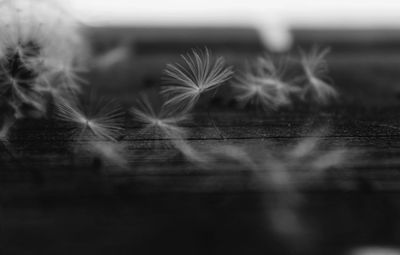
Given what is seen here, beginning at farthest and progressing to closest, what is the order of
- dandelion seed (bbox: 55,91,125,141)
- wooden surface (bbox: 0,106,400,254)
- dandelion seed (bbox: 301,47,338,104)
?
dandelion seed (bbox: 301,47,338,104)
dandelion seed (bbox: 55,91,125,141)
wooden surface (bbox: 0,106,400,254)

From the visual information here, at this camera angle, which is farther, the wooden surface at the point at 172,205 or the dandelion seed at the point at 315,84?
the dandelion seed at the point at 315,84

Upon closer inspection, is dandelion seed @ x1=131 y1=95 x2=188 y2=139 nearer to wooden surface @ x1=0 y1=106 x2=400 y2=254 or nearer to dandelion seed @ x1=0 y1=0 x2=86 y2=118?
wooden surface @ x1=0 y1=106 x2=400 y2=254

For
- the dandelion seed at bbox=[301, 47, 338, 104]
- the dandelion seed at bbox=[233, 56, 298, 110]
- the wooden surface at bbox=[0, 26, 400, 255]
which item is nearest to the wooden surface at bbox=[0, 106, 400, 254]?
the wooden surface at bbox=[0, 26, 400, 255]

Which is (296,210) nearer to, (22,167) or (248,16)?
(22,167)

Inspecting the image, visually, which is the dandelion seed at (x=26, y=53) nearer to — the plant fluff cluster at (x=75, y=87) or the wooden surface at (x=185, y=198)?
the plant fluff cluster at (x=75, y=87)

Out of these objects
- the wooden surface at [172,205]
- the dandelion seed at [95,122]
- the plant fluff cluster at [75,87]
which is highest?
the plant fluff cluster at [75,87]

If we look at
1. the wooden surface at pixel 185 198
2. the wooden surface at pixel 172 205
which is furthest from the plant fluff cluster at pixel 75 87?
the wooden surface at pixel 172 205

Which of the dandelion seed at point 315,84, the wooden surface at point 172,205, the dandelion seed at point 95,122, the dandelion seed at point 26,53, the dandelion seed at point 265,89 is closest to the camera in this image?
the wooden surface at point 172,205

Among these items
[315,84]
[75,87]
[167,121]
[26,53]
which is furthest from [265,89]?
[26,53]

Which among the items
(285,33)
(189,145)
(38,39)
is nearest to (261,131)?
(189,145)
